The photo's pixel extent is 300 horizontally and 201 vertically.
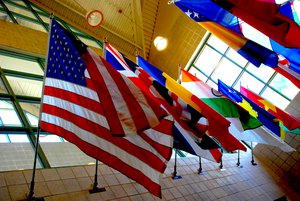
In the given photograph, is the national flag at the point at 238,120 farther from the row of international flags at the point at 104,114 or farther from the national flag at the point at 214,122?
the row of international flags at the point at 104,114

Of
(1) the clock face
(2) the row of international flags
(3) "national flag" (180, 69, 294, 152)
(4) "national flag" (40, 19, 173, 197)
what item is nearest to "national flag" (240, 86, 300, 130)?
(3) "national flag" (180, 69, 294, 152)

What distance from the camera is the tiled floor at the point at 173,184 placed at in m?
4.30

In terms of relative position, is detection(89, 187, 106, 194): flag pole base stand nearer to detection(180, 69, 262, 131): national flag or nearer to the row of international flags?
the row of international flags

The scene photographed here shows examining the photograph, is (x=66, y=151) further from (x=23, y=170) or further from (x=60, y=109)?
(x=60, y=109)

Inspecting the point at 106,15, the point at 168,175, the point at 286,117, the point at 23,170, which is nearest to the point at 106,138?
the point at 23,170

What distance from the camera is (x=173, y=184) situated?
252 inches

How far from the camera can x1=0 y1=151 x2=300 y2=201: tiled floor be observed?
4301mm

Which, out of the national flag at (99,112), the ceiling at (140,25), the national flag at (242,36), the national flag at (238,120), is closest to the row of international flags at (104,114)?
the national flag at (99,112)

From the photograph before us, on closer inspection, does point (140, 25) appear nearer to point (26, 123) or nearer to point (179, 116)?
point (26, 123)

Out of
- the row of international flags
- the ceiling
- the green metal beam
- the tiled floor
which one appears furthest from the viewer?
the ceiling

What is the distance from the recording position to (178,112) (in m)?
5.34

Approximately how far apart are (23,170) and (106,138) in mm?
1564

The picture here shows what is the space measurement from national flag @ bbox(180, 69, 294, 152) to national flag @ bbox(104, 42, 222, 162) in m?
1.61

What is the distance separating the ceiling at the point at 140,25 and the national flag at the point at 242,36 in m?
6.65
